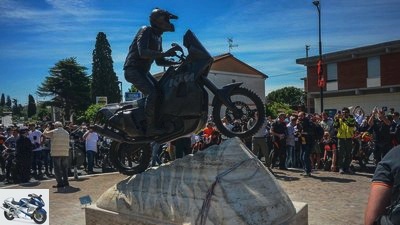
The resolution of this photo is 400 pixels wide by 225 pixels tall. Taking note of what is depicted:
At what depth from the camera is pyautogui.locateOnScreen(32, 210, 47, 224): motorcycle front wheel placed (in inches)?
251

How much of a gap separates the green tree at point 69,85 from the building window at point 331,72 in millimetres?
35817

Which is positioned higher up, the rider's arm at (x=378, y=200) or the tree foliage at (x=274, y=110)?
the tree foliage at (x=274, y=110)

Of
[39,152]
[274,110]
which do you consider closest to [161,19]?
[39,152]

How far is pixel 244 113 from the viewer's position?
5773 millimetres

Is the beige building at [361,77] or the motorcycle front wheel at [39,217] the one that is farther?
the beige building at [361,77]

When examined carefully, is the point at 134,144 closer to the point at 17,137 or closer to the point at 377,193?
the point at 377,193

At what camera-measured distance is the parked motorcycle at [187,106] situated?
5.63m

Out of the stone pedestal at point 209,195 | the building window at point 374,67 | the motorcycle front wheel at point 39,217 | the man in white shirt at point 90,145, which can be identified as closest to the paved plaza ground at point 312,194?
the motorcycle front wheel at point 39,217

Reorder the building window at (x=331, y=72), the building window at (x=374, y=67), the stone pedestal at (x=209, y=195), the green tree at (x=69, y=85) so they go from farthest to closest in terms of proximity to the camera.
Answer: the green tree at (x=69, y=85) < the building window at (x=331, y=72) < the building window at (x=374, y=67) < the stone pedestal at (x=209, y=195)

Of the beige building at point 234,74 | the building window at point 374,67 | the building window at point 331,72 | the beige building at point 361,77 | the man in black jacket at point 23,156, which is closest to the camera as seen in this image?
the man in black jacket at point 23,156

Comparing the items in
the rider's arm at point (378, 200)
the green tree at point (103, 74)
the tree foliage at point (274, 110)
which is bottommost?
the rider's arm at point (378, 200)

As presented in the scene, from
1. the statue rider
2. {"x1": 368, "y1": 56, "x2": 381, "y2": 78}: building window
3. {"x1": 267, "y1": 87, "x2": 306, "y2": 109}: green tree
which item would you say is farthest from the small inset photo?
{"x1": 267, "y1": 87, "x2": 306, "y2": 109}: green tree

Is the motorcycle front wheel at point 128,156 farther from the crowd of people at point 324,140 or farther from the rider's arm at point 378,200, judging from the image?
the rider's arm at point 378,200

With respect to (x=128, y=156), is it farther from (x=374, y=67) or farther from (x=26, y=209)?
(x=374, y=67)
